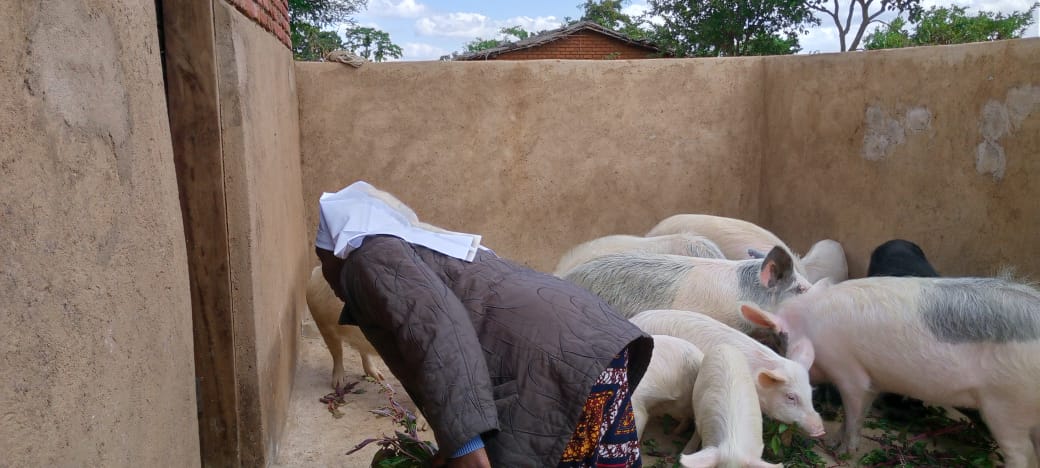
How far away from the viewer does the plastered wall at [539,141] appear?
6.15 m

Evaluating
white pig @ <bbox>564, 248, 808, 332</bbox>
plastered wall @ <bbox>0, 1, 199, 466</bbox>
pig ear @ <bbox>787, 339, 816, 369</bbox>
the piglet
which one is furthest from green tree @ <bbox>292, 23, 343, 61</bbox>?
plastered wall @ <bbox>0, 1, 199, 466</bbox>

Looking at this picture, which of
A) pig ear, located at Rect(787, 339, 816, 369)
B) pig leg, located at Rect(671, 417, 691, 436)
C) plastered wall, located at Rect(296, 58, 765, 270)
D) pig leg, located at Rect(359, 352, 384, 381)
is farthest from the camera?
plastered wall, located at Rect(296, 58, 765, 270)

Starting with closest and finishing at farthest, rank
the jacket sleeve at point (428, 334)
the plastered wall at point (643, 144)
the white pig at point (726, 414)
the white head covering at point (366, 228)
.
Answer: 1. the jacket sleeve at point (428, 334)
2. the white head covering at point (366, 228)
3. the white pig at point (726, 414)
4. the plastered wall at point (643, 144)

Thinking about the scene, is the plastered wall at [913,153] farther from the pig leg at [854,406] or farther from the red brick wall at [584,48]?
the red brick wall at [584,48]

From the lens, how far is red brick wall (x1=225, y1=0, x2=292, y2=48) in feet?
11.4

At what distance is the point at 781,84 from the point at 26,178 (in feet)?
19.9

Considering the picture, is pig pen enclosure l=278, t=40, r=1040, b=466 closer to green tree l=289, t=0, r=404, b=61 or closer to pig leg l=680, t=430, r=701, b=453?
pig leg l=680, t=430, r=701, b=453

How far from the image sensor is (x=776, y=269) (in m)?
4.43

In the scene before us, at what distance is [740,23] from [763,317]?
46.4ft

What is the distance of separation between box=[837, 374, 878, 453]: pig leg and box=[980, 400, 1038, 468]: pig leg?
56 cm

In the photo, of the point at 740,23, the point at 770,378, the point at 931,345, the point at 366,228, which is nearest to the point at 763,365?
the point at 770,378

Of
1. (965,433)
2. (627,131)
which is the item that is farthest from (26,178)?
(627,131)

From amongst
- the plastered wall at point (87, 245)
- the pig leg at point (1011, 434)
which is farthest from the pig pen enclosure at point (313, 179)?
the pig leg at point (1011, 434)

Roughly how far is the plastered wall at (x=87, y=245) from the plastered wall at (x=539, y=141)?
400cm
